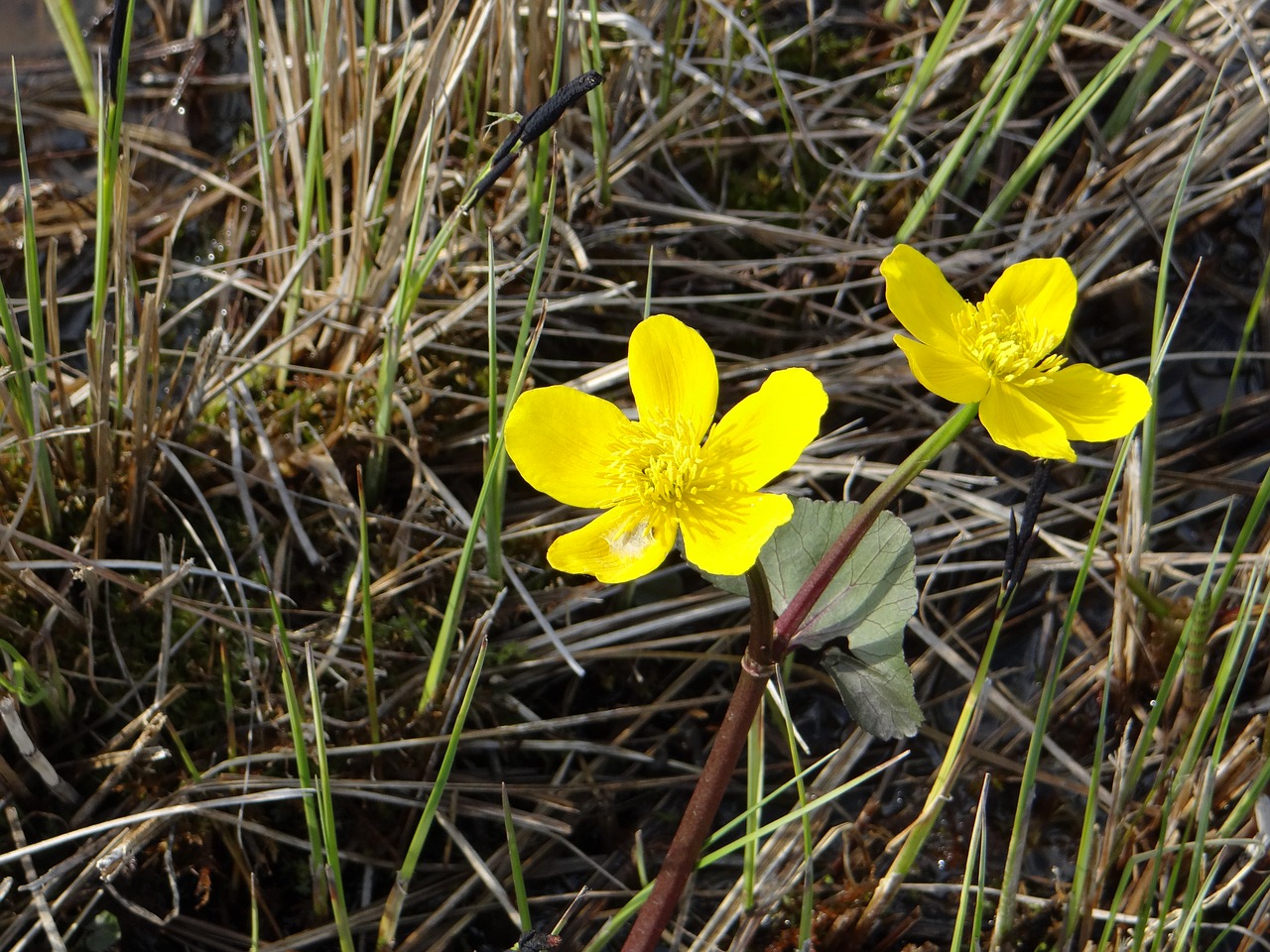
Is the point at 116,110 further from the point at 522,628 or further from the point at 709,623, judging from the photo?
the point at 709,623

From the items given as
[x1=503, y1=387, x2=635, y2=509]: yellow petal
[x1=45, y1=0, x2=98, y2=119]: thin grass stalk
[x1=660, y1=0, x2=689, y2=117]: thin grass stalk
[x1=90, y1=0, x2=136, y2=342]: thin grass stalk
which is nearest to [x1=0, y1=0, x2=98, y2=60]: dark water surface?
[x1=45, y1=0, x2=98, y2=119]: thin grass stalk

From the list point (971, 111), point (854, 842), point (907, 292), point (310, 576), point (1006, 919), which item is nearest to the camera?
point (907, 292)

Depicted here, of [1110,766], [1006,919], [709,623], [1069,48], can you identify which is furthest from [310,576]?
[1069,48]

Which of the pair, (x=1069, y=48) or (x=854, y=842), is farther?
(x=1069, y=48)

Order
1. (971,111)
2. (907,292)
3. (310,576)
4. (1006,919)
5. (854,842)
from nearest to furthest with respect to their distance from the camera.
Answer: (907,292)
(1006,919)
(854,842)
(310,576)
(971,111)

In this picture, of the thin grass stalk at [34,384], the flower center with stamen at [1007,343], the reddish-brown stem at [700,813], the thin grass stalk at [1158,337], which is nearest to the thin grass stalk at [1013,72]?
the thin grass stalk at [1158,337]

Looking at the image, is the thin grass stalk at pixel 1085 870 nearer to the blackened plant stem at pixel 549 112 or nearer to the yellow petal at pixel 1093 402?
the yellow petal at pixel 1093 402

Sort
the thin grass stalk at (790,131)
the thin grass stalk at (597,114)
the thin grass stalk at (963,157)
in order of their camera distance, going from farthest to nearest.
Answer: the thin grass stalk at (790,131)
the thin grass stalk at (963,157)
the thin grass stalk at (597,114)
